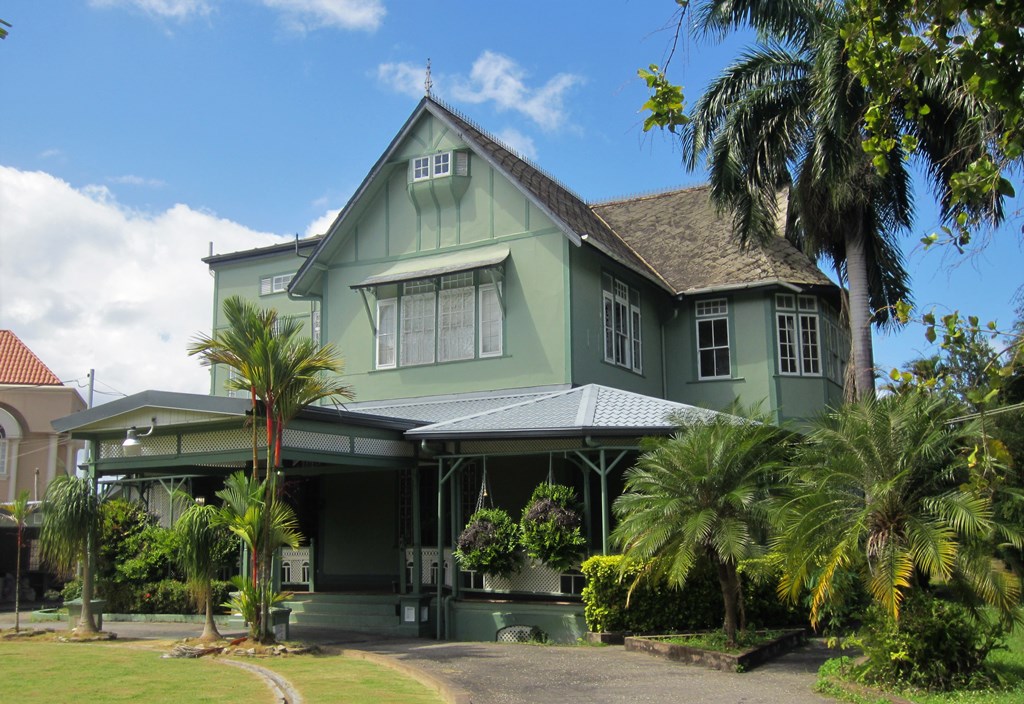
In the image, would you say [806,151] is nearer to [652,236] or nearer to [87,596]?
[652,236]

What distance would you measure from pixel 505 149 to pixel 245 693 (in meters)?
14.6

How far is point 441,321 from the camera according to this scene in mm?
→ 20406

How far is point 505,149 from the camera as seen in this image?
2175 centimetres

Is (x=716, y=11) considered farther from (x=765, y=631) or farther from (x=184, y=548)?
(x=184, y=548)

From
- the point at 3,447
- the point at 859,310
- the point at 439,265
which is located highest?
the point at 439,265

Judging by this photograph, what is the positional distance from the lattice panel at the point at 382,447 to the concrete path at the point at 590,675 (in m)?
3.23

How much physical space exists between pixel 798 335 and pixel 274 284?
16374mm

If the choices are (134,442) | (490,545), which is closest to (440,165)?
(134,442)

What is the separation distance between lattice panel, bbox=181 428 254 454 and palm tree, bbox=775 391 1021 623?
828 centimetres

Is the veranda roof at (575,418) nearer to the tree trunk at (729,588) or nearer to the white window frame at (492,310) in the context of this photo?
the tree trunk at (729,588)

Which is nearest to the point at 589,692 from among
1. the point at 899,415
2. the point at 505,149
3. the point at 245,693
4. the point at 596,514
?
the point at 245,693

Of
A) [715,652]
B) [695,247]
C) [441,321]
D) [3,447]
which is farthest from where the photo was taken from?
[3,447]

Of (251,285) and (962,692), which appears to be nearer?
(962,692)

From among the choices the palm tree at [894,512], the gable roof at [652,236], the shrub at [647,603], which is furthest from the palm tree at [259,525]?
the gable roof at [652,236]
